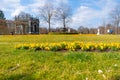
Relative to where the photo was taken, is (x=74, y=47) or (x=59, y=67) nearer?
(x=59, y=67)

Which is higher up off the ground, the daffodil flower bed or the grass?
the daffodil flower bed

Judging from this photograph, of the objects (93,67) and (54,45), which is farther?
(54,45)

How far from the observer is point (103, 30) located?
68750mm

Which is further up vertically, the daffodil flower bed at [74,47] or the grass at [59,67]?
the daffodil flower bed at [74,47]

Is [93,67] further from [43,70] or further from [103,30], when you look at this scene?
[103,30]

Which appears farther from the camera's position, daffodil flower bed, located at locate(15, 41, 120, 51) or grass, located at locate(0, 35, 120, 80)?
daffodil flower bed, located at locate(15, 41, 120, 51)

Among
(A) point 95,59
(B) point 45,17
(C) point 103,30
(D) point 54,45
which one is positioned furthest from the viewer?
(C) point 103,30

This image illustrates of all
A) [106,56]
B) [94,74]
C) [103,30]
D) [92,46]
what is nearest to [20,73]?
[94,74]

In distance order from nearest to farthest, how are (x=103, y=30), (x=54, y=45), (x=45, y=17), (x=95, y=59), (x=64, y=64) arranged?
(x=64, y=64) < (x=95, y=59) < (x=54, y=45) < (x=45, y=17) < (x=103, y=30)

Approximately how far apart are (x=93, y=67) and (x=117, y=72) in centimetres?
67

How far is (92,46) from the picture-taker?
8.56 meters

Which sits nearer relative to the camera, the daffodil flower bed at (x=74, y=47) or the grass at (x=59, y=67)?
the grass at (x=59, y=67)

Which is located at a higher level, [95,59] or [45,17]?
[45,17]

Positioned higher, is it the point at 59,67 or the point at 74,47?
the point at 74,47
